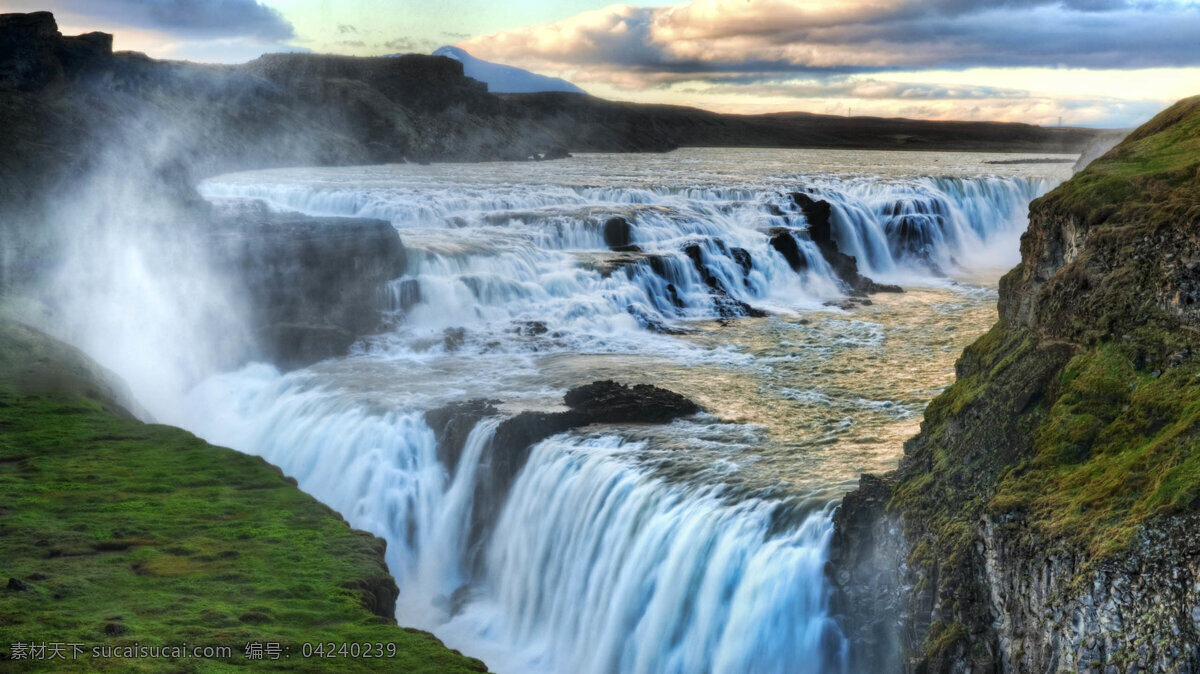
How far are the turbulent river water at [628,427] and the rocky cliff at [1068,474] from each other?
1.87 meters

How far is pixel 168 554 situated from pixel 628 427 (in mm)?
8272

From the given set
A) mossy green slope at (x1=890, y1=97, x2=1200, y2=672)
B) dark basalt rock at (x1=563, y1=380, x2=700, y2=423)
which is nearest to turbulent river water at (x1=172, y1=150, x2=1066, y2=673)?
dark basalt rock at (x1=563, y1=380, x2=700, y2=423)

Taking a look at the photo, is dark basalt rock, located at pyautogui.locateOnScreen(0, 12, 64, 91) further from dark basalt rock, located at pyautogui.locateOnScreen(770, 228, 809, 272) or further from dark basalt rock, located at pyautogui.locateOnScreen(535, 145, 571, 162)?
dark basalt rock, located at pyautogui.locateOnScreen(535, 145, 571, 162)

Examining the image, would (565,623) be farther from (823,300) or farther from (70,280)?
(823,300)

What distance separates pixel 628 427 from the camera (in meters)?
19.9

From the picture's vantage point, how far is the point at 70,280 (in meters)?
31.5

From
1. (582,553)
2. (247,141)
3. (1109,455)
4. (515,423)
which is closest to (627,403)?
(515,423)

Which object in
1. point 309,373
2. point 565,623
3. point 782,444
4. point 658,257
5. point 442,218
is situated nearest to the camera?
point 565,623

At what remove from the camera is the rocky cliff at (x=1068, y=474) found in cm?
857

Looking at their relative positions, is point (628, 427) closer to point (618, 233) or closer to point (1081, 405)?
point (1081, 405)

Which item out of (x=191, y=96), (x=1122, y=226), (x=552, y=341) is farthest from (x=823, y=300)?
(x=191, y=96)

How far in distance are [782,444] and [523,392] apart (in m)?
6.89

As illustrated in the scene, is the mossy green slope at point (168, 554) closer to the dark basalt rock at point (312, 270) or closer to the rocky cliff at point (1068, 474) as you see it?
the rocky cliff at point (1068, 474)

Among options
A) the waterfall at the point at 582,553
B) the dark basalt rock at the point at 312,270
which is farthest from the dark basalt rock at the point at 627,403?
the dark basalt rock at the point at 312,270
